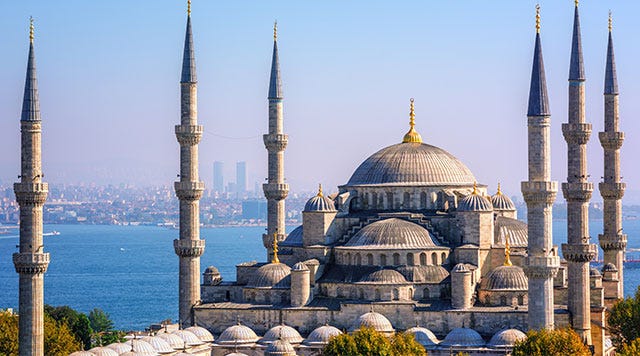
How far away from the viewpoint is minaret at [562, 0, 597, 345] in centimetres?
4066

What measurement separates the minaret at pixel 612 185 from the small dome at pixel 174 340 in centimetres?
1568

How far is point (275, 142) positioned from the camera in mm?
49969

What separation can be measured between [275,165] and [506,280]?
38.3 ft

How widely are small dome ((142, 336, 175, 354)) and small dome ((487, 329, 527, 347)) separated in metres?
9.34

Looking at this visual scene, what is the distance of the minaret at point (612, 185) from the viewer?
47.7m

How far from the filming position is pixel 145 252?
169500mm

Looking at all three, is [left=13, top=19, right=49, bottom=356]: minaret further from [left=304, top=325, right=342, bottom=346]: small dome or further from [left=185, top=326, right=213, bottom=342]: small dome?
[left=304, top=325, right=342, bottom=346]: small dome

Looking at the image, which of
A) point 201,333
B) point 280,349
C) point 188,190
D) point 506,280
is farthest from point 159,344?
point 506,280

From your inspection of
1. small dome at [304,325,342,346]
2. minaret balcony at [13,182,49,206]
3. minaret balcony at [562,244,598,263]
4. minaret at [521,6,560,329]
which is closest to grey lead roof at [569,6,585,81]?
minaret at [521,6,560,329]

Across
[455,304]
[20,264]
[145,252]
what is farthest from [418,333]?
[145,252]

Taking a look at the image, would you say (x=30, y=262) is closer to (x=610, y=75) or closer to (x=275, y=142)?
(x=275, y=142)

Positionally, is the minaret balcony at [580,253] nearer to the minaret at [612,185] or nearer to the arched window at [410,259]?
the arched window at [410,259]

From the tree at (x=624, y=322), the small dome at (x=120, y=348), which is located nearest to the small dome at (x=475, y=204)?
the tree at (x=624, y=322)

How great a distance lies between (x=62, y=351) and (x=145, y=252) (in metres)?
129
